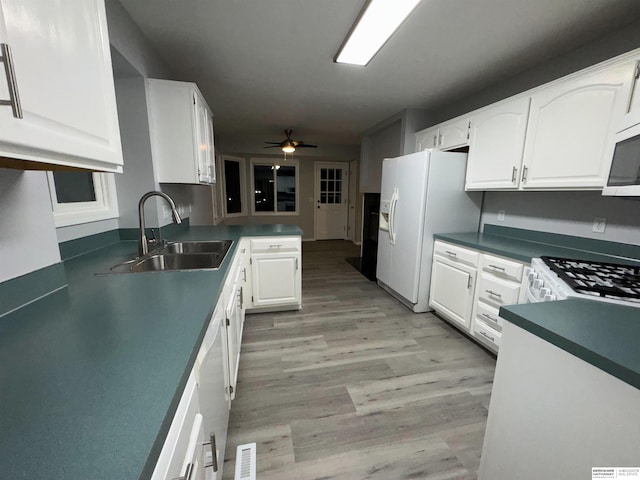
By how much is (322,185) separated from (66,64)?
6050mm

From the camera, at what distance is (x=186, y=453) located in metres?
0.57

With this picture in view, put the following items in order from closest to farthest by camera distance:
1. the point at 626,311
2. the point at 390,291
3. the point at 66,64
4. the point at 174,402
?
the point at 174,402 → the point at 66,64 → the point at 626,311 → the point at 390,291

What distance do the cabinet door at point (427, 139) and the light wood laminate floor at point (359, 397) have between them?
6.47ft

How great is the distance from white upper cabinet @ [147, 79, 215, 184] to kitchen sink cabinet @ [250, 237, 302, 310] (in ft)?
2.80

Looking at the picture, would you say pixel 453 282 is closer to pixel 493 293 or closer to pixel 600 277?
pixel 493 293

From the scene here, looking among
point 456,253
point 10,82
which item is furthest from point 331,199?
point 10,82

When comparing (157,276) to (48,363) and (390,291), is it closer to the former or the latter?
(48,363)

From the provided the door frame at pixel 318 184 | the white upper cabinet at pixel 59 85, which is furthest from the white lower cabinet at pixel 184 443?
the door frame at pixel 318 184

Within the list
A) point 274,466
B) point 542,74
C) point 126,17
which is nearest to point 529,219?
point 542,74

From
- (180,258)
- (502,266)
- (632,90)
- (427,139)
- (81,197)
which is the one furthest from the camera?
(427,139)

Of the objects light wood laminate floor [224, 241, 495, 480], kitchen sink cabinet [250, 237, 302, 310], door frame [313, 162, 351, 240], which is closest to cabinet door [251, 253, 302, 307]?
kitchen sink cabinet [250, 237, 302, 310]

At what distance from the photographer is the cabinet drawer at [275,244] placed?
2.50 metres

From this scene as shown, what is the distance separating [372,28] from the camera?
1726 millimetres

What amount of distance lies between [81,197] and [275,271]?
5.13 ft
